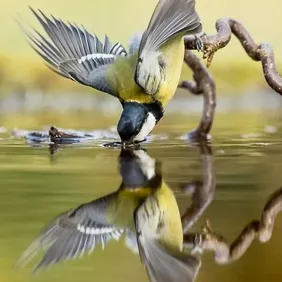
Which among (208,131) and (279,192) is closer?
(279,192)

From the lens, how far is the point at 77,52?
3240mm

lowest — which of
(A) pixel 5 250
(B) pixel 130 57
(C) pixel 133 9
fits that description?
(A) pixel 5 250

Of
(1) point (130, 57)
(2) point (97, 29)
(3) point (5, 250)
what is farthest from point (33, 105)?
(3) point (5, 250)

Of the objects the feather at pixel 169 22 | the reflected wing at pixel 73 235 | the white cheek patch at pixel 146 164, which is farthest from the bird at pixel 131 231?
the feather at pixel 169 22

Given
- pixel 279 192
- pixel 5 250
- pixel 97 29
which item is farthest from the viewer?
pixel 97 29

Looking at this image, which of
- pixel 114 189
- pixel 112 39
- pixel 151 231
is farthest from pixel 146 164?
pixel 112 39

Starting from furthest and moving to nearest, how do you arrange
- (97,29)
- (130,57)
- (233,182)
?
(97,29)
(130,57)
(233,182)

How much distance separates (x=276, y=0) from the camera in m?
5.96

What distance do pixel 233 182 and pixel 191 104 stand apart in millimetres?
3822

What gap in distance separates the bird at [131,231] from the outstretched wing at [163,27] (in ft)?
2.52

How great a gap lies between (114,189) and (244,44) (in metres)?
1.30

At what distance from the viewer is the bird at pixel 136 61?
9.27 feet

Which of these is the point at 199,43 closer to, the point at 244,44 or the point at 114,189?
the point at 244,44

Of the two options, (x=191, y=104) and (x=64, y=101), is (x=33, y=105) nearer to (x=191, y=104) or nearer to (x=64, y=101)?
(x=64, y=101)
